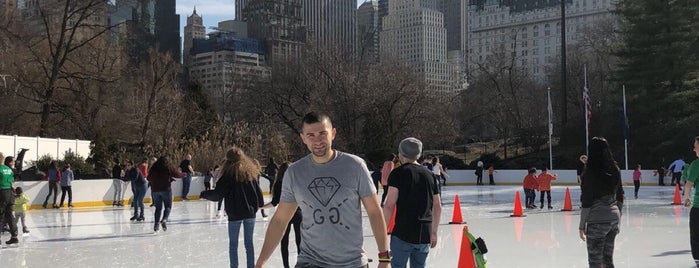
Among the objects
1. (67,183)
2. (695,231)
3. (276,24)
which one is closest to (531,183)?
(695,231)

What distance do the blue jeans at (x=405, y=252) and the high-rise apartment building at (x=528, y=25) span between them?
154839mm

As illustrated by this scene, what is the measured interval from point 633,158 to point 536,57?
123 m

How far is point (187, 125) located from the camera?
1672 inches

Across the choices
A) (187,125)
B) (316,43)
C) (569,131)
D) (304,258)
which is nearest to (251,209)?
(304,258)

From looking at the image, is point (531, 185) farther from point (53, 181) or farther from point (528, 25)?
point (528, 25)

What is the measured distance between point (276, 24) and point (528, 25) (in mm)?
56347

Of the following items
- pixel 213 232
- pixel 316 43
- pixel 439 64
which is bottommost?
pixel 213 232

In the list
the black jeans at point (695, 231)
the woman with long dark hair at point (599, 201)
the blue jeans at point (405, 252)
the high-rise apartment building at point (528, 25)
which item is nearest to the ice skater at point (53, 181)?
the blue jeans at point (405, 252)

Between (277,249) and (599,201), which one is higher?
(599,201)

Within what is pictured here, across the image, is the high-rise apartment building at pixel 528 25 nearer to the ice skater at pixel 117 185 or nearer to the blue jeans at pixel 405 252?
the ice skater at pixel 117 185

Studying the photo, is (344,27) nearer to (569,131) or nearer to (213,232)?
(569,131)

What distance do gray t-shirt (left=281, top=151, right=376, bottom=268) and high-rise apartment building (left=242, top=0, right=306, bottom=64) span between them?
145m

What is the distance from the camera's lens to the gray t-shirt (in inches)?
169

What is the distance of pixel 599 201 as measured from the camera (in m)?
6.95
